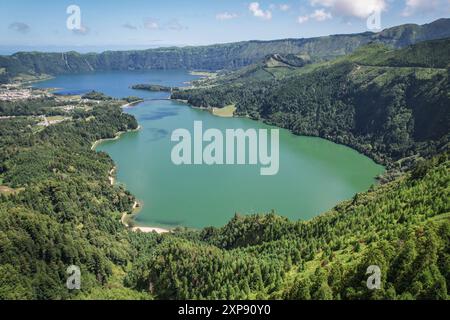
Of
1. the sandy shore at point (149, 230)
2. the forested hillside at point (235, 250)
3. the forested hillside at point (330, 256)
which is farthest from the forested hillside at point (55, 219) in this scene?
the forested hillside at point (330, 256)

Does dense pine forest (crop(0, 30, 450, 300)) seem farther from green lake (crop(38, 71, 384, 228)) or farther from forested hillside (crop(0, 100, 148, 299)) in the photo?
green lake (crop(38, 71, 384, 228))

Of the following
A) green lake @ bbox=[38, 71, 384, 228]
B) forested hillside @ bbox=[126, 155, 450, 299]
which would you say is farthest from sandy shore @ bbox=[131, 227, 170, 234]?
forested hillside @ bbox=[126, 155, 450, 299]

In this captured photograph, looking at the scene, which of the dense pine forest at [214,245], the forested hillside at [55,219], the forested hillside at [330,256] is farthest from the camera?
the forested hillside at [55,219]

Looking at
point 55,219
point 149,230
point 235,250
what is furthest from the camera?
point 149,230

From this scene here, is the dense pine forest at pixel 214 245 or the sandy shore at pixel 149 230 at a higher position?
the dense pine forest at pixel 214 245

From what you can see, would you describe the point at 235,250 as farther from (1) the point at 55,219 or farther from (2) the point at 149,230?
(1) the point at 55,219

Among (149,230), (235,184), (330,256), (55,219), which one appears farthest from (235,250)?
(235,184)

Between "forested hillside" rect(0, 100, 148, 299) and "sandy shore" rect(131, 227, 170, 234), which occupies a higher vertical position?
"forested hillside" rect(0, 100, 148, 299)

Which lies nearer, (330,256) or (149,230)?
(330,256)

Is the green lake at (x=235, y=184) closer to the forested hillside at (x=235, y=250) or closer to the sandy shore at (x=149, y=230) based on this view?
the sandy shore at (x=149, y=230)

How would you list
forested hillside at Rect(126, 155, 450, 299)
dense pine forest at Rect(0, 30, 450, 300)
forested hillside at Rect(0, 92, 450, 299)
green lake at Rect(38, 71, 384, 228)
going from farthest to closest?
green lake at Rect(38, 71, 384, 228) < dense pine forest at Rect(0, 30, 450, 300) < forested hillside at Rect(0, 92, 450, 299) < forested hillside at Rect(126, 155, 450, 299)

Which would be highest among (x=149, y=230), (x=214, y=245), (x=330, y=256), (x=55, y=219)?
(x=330, y=256)

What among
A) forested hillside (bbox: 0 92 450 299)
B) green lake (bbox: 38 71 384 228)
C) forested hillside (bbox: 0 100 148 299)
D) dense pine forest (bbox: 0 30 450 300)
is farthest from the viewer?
green lake (bbox: 38 71 384 228)
